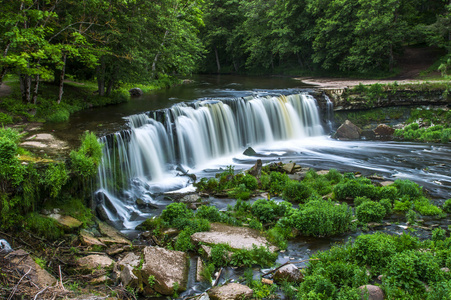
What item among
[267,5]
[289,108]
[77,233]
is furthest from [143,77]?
[267,5]

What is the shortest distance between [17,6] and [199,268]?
40.1 feet

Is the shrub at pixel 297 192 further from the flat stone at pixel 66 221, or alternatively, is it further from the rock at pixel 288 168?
the flat stone at pixel 66 221

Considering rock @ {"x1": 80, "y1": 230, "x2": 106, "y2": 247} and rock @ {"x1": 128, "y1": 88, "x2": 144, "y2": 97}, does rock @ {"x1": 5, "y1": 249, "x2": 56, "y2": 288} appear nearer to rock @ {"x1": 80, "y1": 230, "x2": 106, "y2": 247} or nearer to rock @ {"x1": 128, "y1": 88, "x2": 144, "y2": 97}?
rock @ {"x1": 80, "y1": 230, "x2": 106, "y2": 247}

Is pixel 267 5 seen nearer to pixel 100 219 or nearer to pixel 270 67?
pixel 270 67

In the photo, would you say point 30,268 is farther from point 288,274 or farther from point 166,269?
point 288,274

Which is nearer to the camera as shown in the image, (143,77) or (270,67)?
(143,77)

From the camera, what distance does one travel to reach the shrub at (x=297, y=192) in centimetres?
1077

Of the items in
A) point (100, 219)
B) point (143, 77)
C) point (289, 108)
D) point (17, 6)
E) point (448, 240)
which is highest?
point (17, 6)

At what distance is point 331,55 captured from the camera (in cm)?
3142

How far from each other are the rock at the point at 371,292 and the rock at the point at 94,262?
15.3ft

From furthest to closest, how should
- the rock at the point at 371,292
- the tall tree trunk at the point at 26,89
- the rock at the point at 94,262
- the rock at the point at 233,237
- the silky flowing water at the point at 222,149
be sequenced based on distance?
the tall tree trunk at the point at 26,89, the silky flowing water at the point at 222,149, the rock at the point at 233,237, the rock at the point at 94,262, the rock at the point at 371,292

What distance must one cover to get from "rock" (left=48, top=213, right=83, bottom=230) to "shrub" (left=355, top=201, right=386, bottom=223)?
7060 millimetres

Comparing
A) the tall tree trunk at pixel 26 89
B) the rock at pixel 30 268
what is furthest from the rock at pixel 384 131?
the rock at pixel 30 268

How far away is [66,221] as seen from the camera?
8.21 metres
